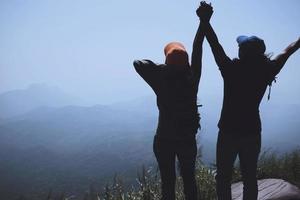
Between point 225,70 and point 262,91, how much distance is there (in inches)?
21.1

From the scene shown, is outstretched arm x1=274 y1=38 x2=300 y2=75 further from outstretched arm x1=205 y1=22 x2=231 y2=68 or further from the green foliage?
the green foliage

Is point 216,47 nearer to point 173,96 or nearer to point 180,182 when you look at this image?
point 173,96

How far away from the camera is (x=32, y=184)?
152 meters

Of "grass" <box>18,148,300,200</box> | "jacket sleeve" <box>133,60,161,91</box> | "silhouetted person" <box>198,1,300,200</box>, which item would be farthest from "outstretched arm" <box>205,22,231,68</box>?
"grass" <box>18,148,300,200</box>

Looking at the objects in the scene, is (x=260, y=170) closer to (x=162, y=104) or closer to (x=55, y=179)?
(x=162, y=104)

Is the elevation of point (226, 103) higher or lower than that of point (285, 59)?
lower

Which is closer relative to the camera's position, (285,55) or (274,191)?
(285,55)

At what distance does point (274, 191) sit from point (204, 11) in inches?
125

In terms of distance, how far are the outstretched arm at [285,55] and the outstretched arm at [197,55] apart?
90cm

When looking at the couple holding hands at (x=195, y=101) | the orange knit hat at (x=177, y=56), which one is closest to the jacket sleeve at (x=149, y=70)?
the couple holding hands at (x=195, y=101)

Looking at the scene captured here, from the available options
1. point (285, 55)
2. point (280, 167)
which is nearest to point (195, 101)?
point (285, 55)

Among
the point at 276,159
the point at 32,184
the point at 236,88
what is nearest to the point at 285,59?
the point at 236,88

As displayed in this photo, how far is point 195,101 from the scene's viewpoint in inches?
158

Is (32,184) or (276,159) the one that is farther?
(32,184)
